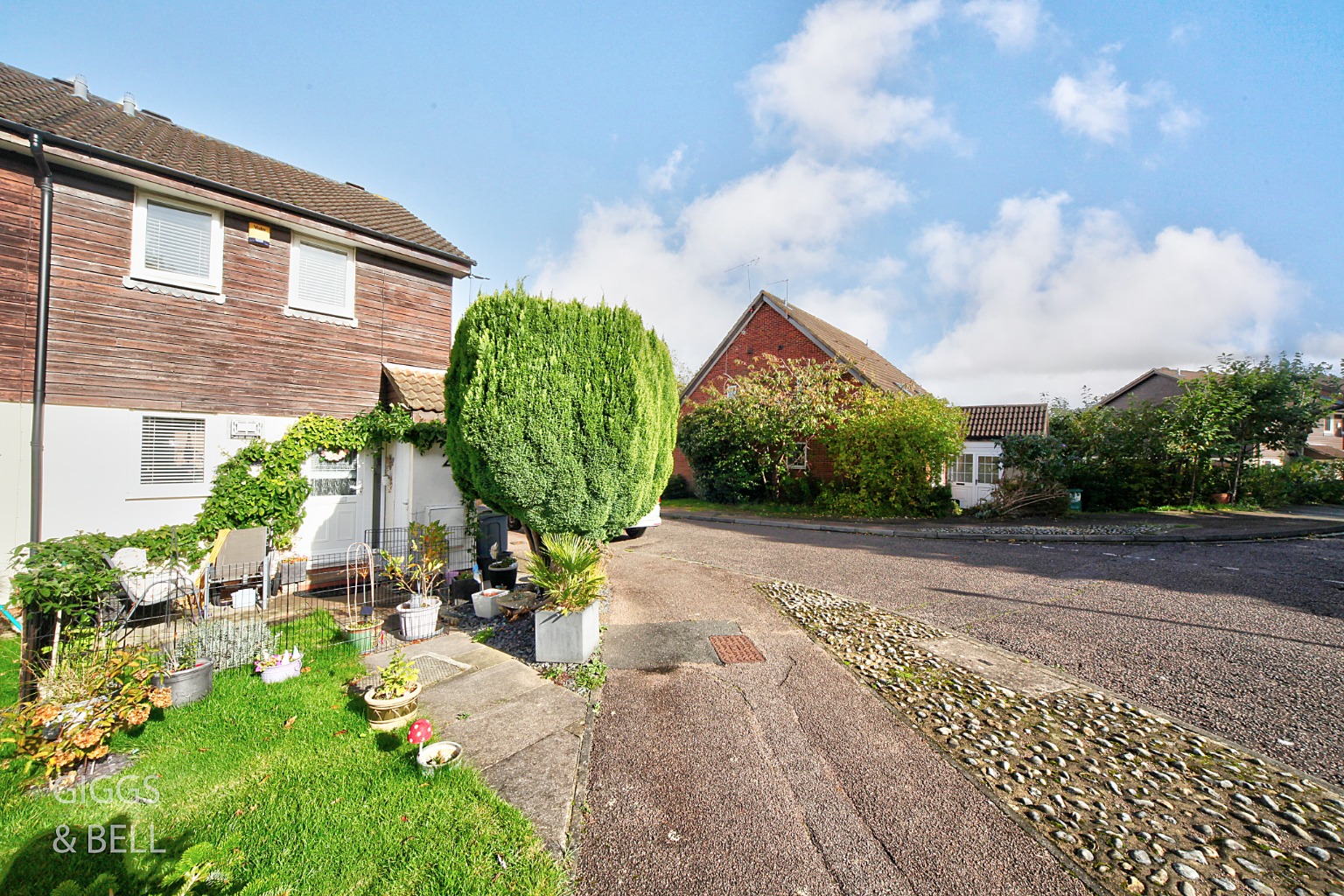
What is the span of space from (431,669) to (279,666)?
4.53 feet

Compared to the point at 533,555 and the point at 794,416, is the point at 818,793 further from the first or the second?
the point at 794,416

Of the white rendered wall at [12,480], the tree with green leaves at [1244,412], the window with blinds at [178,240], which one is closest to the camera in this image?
the white rendered wall at [12,480]

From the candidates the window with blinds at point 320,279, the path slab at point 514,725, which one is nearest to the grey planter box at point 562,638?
the path slab at point 514,725

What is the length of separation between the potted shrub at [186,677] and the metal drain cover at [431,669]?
1.25 meters

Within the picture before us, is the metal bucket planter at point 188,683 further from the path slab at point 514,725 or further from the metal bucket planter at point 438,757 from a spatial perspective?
the metal bucket planter at point 438,757

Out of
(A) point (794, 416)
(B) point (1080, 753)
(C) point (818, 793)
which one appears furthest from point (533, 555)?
(A) point (794, 416)

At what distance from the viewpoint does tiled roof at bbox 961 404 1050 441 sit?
72.3ft

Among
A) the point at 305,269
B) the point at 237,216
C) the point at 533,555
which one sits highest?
the point at 237,216

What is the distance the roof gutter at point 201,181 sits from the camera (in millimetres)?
6832

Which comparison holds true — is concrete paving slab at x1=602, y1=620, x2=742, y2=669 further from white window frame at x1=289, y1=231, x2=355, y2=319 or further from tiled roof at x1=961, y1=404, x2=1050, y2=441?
tiled roof at x1=961, y1=404, x2=1050, y2=441

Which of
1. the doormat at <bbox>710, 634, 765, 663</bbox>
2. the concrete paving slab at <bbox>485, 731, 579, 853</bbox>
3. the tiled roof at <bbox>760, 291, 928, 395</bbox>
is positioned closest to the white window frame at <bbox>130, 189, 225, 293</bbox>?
the concrete paving slab at <bbox>485, 731, 579, 853</bbox>

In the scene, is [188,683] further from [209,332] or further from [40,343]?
[209,332]

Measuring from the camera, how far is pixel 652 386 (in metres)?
7.54

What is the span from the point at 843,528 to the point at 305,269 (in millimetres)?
14876
